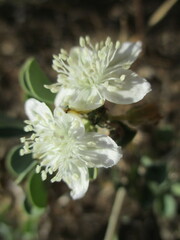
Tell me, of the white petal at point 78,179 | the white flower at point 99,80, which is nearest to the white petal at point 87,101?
the white flower at point 99,80

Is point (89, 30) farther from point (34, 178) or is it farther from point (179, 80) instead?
point (34, 178)

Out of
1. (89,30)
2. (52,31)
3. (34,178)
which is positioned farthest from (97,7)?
(34,178)

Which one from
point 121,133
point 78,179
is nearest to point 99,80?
point 121,133

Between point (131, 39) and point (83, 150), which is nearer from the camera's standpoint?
point (83, 150)

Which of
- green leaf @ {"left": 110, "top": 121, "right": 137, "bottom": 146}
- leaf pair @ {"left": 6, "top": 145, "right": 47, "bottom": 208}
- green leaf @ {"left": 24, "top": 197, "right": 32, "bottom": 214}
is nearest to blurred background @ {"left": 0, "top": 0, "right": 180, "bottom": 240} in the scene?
green leaf @ {"left": 24, "top": 197, "right": 32, "bottom": 214}

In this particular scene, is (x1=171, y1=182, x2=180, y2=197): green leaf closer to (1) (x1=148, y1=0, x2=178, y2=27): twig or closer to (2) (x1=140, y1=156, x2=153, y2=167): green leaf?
(2) (x1=140, y1=156, x2=153, y2=167): green leaf

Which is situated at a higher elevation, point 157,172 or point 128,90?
point 128,90

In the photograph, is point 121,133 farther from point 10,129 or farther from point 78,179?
point 10,129
